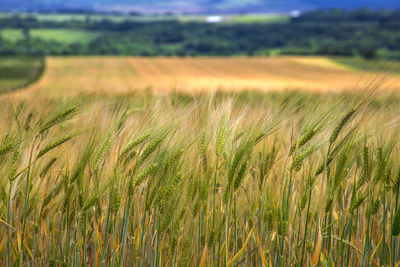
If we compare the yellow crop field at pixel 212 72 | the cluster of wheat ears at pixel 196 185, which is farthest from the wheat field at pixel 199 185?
the yellow crop field at pixel 212 72

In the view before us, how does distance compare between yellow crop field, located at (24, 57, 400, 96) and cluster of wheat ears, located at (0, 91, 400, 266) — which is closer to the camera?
cluster of wheat ears, located at (0, 91, 400, 266)

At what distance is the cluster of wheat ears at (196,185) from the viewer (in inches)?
58.2

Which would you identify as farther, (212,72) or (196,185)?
(212,72)

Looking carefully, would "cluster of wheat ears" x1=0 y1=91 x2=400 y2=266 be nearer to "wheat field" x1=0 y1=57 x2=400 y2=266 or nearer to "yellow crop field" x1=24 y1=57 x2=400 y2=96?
"wheat field" x1=0 y1=57 x2=400 y2=266

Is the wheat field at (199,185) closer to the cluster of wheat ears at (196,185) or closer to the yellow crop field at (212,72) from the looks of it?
the cluster of wheat ears at (196,185)

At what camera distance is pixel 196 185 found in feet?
Result: 5.10

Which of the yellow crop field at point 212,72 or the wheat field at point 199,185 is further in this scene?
the yellow crop field at point 212,72

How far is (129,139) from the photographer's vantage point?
162 centimetres

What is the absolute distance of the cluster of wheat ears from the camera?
1479 mm

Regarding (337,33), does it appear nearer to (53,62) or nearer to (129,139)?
(53,62)

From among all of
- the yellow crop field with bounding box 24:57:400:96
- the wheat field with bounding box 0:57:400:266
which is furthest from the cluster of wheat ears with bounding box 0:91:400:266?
the yellow crop field with bounding box 24:57:400:96

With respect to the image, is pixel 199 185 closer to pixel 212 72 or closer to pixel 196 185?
pixel 196 185

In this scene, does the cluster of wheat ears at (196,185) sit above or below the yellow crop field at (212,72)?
below

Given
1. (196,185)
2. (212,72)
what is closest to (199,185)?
(196,185)
